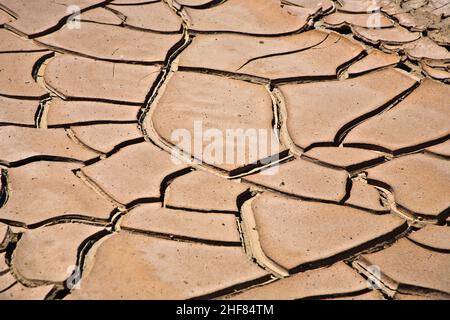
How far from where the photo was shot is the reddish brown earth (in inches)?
94.2

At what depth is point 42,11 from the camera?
154 inches

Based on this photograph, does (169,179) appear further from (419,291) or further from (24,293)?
(419,291)

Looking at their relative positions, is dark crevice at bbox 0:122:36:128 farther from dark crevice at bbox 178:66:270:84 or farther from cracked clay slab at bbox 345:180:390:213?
cracked clay slab at bbox 345:180:390:213

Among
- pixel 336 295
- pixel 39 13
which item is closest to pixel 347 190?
pixel 336 295

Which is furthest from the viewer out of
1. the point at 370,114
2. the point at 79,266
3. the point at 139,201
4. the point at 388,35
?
the point at 388,35

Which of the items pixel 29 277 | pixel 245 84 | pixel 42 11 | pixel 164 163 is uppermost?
pixel 42 11

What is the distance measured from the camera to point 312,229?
8.43 feet

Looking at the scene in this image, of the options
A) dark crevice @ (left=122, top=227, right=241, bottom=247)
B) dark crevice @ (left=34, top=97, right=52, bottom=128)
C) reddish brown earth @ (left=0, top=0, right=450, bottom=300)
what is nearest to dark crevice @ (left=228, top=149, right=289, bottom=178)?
reddish brown earth @ (left=0, top=0, right=450, bottom=300)

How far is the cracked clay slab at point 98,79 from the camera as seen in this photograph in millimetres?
3258

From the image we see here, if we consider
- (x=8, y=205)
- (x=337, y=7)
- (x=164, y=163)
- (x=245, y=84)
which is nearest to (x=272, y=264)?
(x=164, y=163)

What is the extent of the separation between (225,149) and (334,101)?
595 millimetres

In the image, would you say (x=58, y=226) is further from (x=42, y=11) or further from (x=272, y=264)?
(x=42, y=11)

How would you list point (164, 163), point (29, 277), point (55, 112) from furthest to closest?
point (55, 112)
point (164, 163)
point (29, 277)

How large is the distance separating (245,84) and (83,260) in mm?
1283
